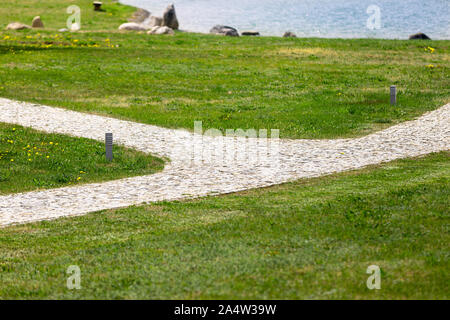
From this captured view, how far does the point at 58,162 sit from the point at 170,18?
1499 inches

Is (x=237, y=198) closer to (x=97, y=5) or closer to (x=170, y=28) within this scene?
(x=170, y=28)

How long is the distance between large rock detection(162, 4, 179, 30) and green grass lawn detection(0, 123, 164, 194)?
112 feet

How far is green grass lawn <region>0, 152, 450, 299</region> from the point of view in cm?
944

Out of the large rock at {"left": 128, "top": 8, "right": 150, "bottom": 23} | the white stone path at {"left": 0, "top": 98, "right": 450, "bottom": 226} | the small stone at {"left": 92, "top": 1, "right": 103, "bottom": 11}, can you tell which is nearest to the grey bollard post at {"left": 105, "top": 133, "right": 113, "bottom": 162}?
the white stone path at {"left": 0, "top": 98, "right": 450, "bottom": 226}

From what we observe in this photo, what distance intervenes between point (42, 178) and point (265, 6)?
72993 millimetres

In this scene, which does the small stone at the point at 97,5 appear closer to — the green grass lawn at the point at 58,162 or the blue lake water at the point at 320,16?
the blue lake water at the point at 320,16

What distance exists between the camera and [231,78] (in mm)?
34125

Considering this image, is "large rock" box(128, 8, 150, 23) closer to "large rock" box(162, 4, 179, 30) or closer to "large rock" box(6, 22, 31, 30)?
"large rock" box(162, 4, 179, 30)

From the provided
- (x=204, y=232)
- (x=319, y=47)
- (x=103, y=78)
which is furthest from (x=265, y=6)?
(x=204, y=232)

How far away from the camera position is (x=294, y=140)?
21844mm

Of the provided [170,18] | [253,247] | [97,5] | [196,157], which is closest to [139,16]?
[97,5]

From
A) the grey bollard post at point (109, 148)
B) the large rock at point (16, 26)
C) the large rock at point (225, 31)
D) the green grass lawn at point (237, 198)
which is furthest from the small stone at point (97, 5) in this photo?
the grey bollard post at point (109, 148)
